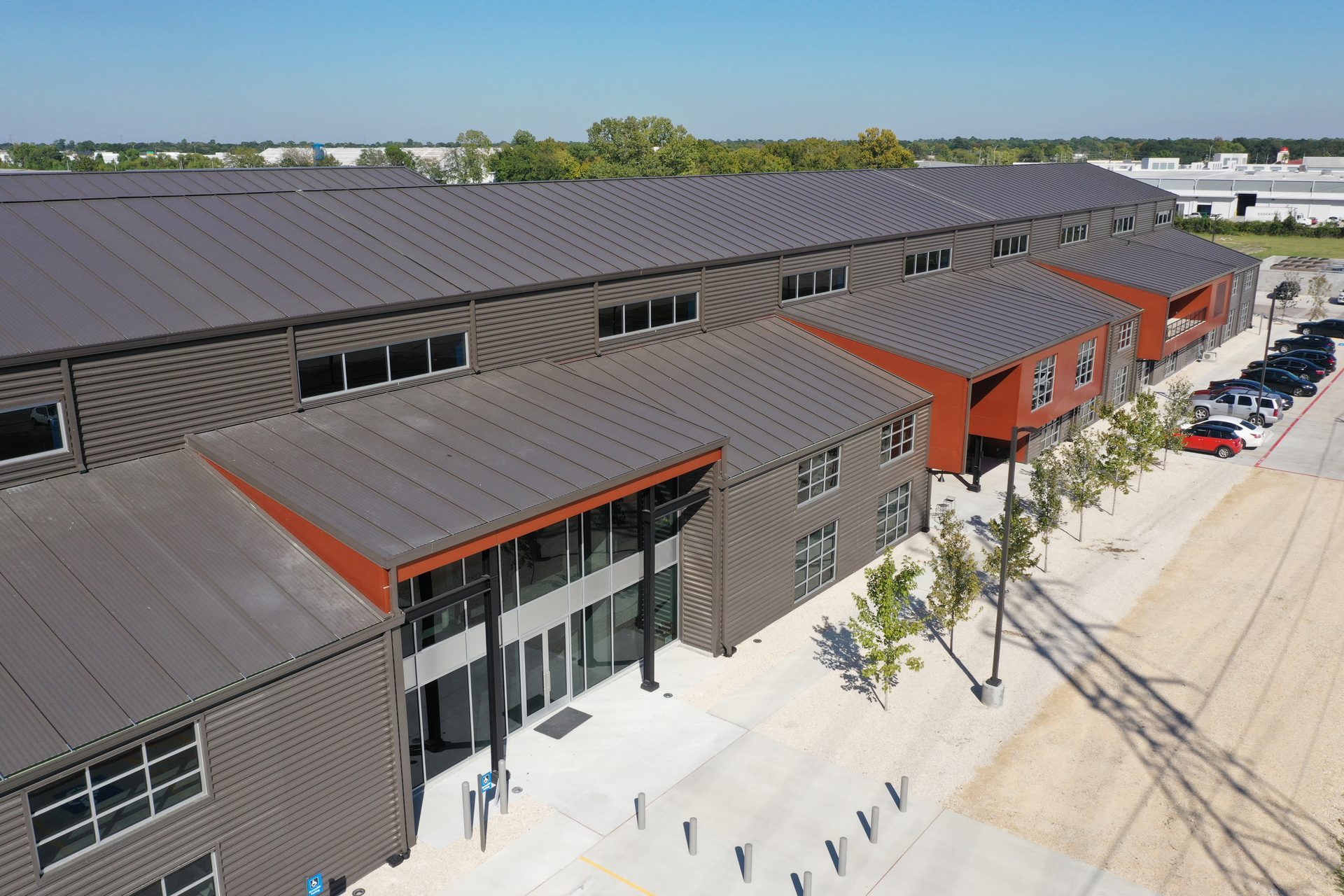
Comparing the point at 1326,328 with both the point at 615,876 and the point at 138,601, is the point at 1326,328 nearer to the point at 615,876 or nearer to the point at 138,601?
the point at 615,876

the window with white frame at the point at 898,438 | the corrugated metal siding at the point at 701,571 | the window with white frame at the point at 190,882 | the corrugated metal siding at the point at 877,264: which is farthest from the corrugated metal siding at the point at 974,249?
the window with white frame at the point at 190,882

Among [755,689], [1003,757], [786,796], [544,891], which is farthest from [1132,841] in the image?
[544,891]

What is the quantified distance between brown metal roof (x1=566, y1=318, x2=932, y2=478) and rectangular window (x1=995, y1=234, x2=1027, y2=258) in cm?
2013

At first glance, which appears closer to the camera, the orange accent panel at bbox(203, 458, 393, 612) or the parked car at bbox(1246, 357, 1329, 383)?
the orange accent panel at bbox(203, 458, 393, 612)

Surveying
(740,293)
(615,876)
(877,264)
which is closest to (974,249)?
(877,264)

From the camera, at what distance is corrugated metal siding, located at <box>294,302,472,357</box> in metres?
22.6

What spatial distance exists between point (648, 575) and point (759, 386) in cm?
839

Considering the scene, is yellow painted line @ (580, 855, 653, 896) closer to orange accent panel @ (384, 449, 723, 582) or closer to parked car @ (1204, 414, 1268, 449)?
orange accent panel @ (384, 449, 723, 582)

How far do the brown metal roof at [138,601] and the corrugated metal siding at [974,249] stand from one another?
36429 mm

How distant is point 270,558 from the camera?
60.0 feet

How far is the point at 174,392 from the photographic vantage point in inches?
798

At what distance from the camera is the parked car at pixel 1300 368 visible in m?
57.0

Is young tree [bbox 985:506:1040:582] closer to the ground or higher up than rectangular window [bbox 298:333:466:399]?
closer to the ground

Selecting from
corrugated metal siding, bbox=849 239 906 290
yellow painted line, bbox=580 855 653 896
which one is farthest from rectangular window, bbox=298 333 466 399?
corrugated metal siding, bbox=849 239 906 290
